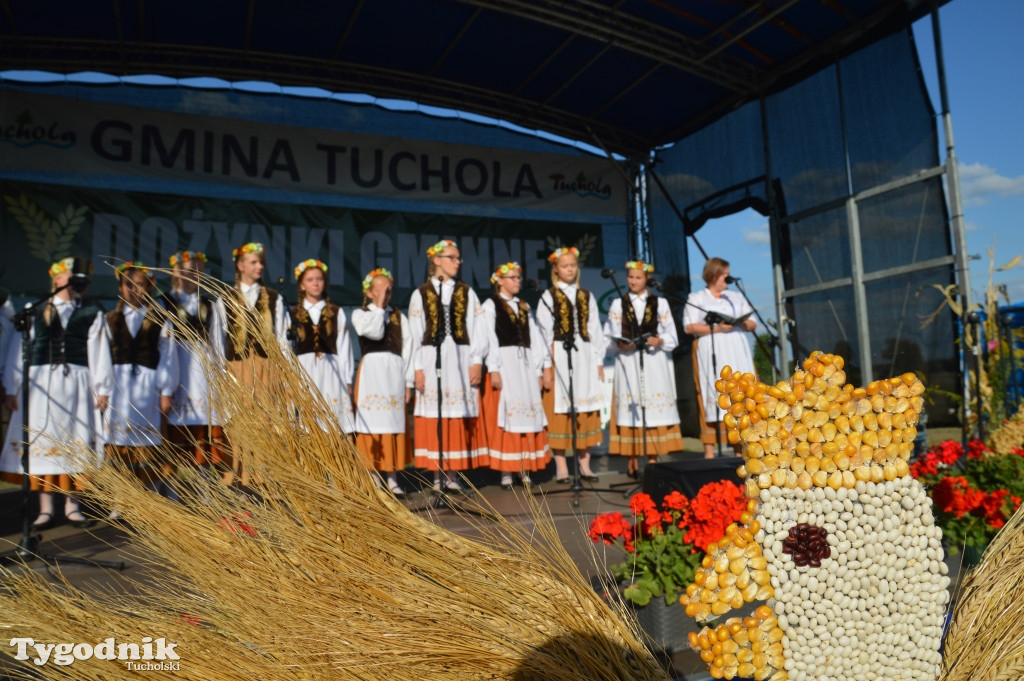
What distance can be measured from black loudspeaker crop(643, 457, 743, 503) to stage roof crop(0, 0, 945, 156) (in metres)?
4.52

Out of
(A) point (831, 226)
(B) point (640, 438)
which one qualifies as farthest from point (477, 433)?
(A) point (831, 226)

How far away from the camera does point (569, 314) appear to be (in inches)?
231

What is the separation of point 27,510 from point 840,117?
745cm

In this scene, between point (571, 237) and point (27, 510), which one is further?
point (571, 237)

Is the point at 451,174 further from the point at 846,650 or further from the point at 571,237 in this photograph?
the point at 846,650

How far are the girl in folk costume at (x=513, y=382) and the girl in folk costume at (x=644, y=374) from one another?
2.32 feet

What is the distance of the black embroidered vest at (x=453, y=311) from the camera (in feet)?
17.8

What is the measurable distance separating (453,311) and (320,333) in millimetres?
1103

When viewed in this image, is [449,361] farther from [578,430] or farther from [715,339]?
[715,339]

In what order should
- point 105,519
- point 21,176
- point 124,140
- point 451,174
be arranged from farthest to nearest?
point 451,174 < point 124,140 < point 21,176 < point 105,519

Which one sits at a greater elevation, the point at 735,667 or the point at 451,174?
the point at 451,174

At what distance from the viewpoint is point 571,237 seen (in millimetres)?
8461

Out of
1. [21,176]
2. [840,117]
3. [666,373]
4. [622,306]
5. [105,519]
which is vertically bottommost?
→ [105,519]

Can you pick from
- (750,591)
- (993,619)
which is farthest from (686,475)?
(750,591)
